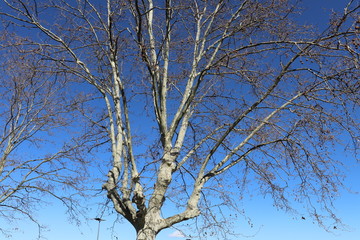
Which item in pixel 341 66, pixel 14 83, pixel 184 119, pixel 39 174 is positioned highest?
pixel 14 83

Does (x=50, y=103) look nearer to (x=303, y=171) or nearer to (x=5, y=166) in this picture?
(x=5, y=166)

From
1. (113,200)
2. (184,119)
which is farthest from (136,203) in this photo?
(184,119)

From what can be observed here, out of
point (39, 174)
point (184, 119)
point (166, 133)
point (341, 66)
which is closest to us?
point (341, 66)

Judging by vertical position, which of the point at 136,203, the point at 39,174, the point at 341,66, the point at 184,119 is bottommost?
the point at 136,203

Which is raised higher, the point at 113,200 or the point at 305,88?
the point at 305,88

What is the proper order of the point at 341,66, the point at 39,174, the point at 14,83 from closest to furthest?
the point at 341,66 → the point at 14,83 → the point at 39,174

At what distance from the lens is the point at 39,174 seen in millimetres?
11766

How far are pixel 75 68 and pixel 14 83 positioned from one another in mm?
5210

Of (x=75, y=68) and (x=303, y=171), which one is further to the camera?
(x=75, y=68)

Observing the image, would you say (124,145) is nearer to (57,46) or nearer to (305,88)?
(57,46)

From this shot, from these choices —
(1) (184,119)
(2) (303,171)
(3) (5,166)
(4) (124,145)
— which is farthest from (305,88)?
(3) (5,166)

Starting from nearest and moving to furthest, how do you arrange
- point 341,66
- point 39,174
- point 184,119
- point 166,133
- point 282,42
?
1. point 341,66
2. point 282,42
3. point 166,133
4. point 184,119
5. point 39,174

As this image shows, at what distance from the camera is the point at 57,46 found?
6484 mm

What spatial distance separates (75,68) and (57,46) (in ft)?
1.73
